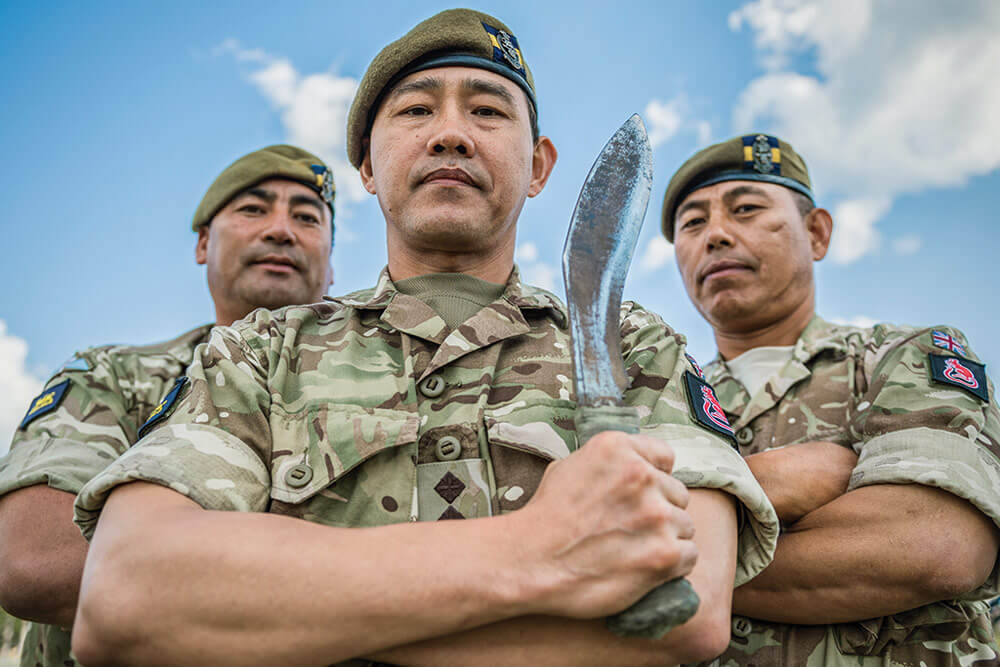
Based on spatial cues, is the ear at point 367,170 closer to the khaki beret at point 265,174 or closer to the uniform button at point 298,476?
the uniform button at point 298,476

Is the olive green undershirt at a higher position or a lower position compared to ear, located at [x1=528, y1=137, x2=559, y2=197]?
lower

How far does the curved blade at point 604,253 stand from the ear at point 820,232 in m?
2.62

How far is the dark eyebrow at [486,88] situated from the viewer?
2781 mm

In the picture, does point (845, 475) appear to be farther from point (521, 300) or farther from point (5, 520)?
point (5, 520)

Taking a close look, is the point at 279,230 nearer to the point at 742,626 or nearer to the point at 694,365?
the point at 694,365

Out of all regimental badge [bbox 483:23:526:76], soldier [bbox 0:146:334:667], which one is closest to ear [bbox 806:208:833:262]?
regimental badge [bbox 483:23:526:76]

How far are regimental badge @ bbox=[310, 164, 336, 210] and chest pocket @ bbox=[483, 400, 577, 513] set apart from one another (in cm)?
337

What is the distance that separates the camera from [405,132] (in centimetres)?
275

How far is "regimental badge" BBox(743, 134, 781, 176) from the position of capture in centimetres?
454

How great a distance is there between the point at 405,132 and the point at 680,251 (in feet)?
7.90

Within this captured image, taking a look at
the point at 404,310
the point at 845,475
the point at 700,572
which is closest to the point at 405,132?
the point at 404,310

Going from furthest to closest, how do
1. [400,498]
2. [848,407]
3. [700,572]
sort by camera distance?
[848,407], [400,498], [700,572]

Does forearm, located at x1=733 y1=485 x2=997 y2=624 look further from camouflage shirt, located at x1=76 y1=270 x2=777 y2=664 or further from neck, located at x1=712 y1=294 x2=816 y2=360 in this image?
neck, located at x1=712 y1=294 x2=816 y2=360

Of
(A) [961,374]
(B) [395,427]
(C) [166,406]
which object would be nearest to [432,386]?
(B) [395,427]
